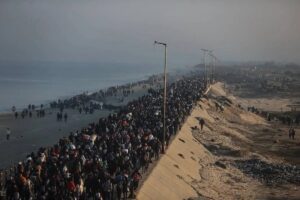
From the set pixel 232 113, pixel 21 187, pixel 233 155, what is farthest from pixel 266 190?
pixel 232 113

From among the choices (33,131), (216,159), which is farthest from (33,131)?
(216,159)

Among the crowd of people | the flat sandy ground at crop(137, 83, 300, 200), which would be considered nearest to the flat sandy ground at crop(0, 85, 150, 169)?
the crowd of people

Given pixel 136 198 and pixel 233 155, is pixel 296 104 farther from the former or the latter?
pixel 136 198

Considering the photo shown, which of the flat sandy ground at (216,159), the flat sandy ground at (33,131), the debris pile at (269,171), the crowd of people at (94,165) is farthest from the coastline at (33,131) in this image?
the debris pile at (269,171)

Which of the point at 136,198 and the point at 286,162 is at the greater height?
the point at 136,198

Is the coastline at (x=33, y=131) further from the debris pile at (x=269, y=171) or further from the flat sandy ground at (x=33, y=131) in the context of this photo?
the debris pile at (x=269, y=171)

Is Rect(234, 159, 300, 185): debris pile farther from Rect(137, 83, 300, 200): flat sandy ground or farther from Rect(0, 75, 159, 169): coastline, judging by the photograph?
Rect(0, 75, 159, 169): coastline
